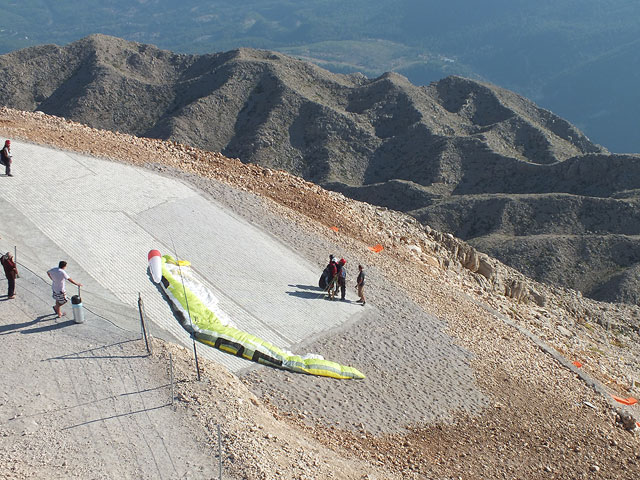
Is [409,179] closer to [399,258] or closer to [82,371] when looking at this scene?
[399,258]

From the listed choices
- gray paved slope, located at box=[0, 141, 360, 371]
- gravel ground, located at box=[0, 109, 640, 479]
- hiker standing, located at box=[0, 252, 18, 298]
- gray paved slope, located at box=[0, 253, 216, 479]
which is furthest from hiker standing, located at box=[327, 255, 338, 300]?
hiker standing, located at box=[0, 252, 18, 298]

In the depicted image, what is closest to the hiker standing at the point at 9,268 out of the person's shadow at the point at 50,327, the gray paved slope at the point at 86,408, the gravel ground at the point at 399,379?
the gray paved slope at the point at 86,408

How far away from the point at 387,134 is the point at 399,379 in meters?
52.4

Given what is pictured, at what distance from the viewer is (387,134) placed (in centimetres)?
6419

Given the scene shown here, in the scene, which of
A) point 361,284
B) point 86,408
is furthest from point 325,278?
point 86,408

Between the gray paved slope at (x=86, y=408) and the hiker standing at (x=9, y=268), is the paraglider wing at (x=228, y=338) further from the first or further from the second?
the hiker standing at (x=9, y=268)

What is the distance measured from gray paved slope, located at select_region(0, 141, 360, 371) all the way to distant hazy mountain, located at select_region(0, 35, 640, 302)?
2512 cm

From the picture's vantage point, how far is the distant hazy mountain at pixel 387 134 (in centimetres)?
4372

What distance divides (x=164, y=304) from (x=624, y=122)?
7983 inches

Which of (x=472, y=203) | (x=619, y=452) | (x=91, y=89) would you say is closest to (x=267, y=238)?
(x=619, y=452)

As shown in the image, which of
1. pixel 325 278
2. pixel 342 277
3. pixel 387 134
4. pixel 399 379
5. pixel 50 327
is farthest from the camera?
pixel 387 134

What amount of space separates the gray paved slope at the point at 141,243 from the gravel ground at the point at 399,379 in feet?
2.66

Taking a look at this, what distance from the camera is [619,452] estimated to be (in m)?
14.0

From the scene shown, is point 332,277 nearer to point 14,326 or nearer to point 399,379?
point 399,379
